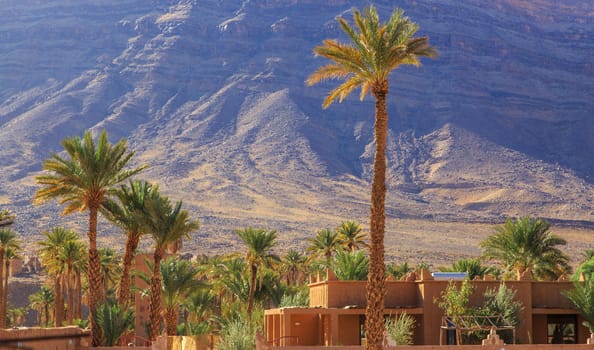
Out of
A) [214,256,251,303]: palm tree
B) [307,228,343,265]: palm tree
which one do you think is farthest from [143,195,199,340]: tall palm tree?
[307,228,343,265]: palm tree

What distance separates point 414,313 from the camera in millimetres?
45750

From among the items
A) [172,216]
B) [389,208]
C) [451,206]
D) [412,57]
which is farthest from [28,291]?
[451,206]

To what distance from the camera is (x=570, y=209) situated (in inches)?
7224

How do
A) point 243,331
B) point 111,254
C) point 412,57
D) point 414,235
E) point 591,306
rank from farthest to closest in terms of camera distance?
point 414,235 → point 111,254 → point 591,306 → point 243,331 → point 412,57

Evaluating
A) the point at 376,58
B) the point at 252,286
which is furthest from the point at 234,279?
the point at 376,58

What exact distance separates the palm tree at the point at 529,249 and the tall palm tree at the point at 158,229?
63.9 feet

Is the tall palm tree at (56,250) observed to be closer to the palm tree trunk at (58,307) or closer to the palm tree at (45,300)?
the palm tree trunk at (58,307)

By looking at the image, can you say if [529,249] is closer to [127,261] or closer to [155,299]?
[155,299]

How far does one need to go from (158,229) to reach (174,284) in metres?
5.22

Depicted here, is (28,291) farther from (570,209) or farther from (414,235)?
(570,209)

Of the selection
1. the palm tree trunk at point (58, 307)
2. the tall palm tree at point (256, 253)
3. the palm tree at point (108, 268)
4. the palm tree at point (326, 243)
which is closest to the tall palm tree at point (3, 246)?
the palm tree trunk at point (58, 307)

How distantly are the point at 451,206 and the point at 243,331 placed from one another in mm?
151352

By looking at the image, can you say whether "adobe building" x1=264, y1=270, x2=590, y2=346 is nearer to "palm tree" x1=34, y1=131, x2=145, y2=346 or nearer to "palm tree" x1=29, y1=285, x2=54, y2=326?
"palm tree" x1=34, y1=131, x2=145, y2=346

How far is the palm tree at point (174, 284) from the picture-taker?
5044 centimetres
